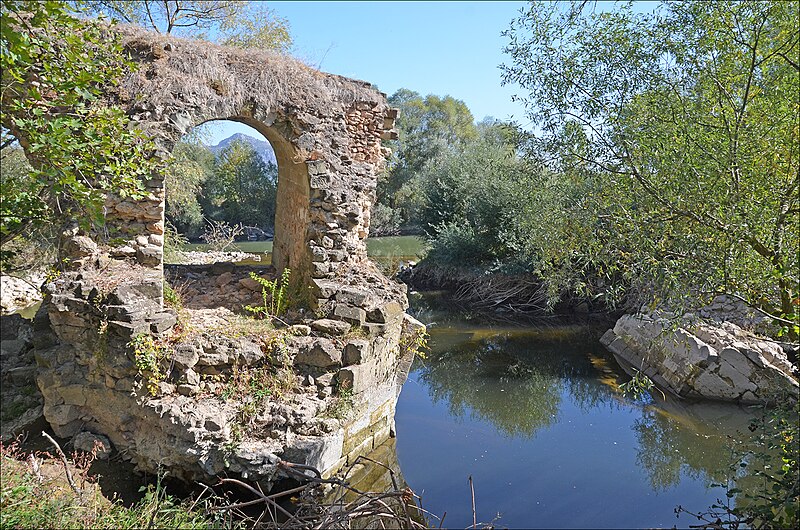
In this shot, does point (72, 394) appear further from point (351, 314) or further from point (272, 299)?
point (351, 314)

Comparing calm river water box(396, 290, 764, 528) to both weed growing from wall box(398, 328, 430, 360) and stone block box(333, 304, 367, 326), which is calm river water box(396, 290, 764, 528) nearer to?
weed growing from wall box(398, 328, 430, 360)

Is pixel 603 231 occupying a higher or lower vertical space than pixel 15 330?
higher

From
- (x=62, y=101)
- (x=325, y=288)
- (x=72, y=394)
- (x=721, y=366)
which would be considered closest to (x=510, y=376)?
(x=721, y=366)

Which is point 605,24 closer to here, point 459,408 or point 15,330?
point 459,408

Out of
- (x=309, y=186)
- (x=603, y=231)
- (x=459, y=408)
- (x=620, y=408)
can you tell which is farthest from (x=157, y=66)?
(x=620, y=408)

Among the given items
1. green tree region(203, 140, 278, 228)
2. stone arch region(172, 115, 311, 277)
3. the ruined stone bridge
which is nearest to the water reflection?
the ruined stone bridge

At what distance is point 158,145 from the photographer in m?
6.86

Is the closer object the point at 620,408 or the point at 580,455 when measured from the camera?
the point at 580,455

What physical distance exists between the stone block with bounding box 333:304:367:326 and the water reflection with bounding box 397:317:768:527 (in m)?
2.05

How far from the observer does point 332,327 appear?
7.03 m

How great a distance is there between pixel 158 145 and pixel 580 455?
7.14 meters

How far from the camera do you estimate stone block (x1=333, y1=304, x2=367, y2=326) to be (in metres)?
7.19

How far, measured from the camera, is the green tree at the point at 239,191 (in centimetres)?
3284

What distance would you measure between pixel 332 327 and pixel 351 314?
0.34 metres
